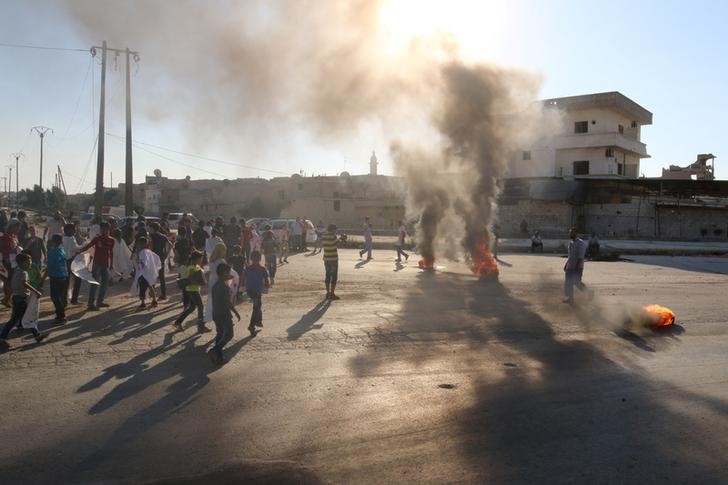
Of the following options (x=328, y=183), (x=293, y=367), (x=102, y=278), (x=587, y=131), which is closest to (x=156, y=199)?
(x=328, y=183)

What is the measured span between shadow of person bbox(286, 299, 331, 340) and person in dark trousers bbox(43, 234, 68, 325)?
10.9ft

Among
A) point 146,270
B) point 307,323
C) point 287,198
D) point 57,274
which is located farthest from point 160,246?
point 287,198

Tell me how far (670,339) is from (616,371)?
243 cm

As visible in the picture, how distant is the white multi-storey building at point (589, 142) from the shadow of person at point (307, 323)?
124 feet

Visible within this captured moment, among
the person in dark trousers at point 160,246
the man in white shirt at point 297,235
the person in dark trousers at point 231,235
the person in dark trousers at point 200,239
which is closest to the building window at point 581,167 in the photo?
the man in white shirt at point 297,235

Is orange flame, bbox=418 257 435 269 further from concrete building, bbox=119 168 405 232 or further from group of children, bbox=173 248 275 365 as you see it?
concrete building, bbox=119 168 405 232

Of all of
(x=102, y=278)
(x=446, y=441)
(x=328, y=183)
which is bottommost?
(x=446, y=441)

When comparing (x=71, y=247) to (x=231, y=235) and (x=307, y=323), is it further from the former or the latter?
(x=307, y=323)

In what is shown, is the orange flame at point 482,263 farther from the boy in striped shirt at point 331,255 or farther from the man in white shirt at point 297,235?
the man in white shirt at point 297,235

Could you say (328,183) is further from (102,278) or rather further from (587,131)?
(102,278)

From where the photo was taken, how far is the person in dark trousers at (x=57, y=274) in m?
8.09

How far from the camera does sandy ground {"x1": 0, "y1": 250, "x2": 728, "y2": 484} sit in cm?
389

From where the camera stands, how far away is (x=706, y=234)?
36.4 m

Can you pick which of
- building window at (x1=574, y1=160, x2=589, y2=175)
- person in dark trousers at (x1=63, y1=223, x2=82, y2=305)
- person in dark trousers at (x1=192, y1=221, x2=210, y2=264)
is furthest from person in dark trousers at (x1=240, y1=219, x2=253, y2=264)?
building window at (x1=574, y1=160, x2=589, y2=175)
